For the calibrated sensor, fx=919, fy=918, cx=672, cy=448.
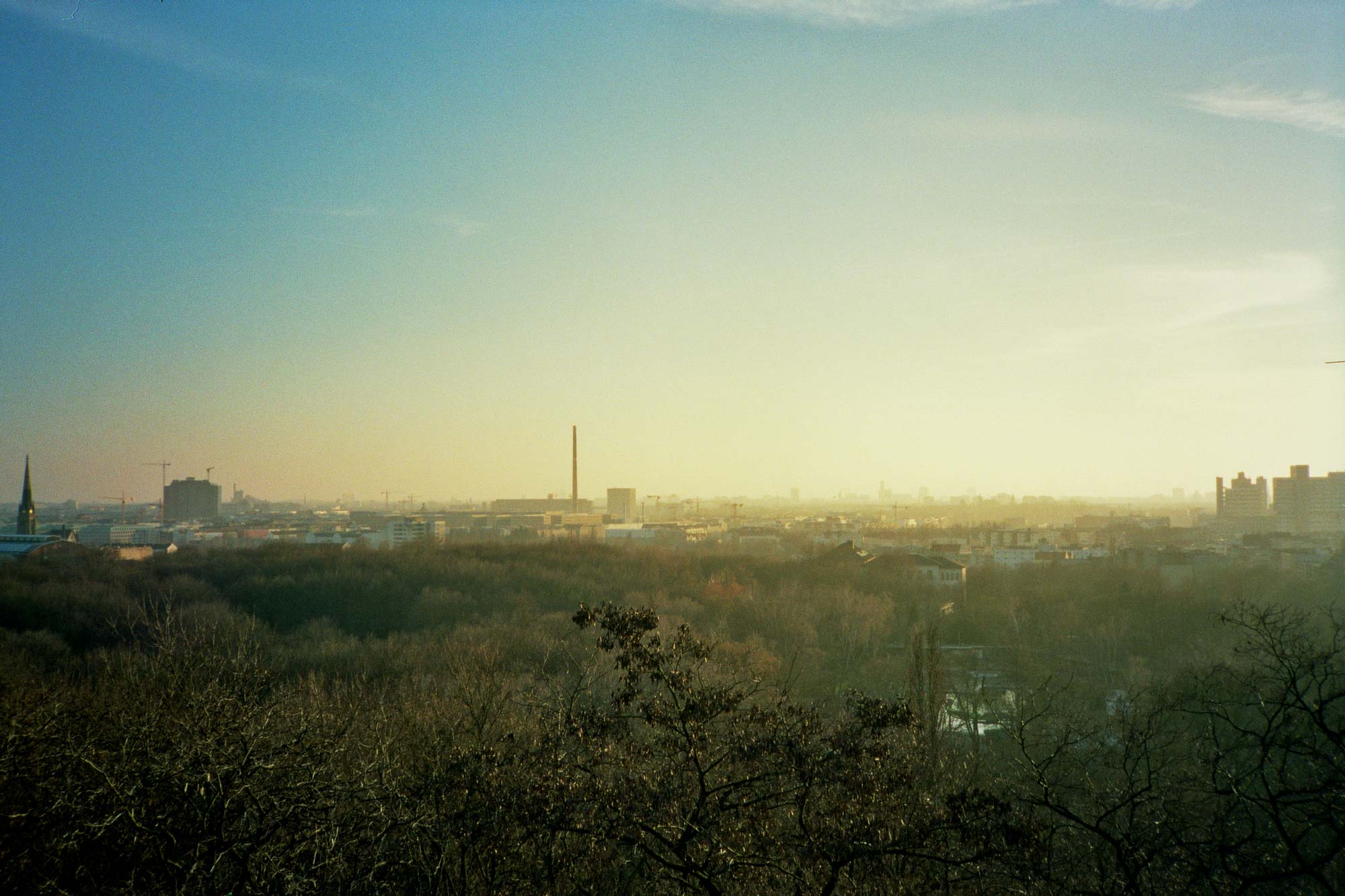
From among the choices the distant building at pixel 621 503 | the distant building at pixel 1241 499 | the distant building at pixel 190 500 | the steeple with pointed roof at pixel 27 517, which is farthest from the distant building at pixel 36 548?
the distant building at pixel 621 503

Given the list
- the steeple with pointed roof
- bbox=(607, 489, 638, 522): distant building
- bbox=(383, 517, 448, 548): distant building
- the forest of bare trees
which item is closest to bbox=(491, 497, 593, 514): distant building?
bbox=(607, 489, 638, 522): distant building

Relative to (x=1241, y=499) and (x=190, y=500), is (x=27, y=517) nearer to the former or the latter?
(x=190, y=500)

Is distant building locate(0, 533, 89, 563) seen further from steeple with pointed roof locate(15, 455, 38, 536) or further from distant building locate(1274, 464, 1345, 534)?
distant building locate(1274, 464, 1345, 534)

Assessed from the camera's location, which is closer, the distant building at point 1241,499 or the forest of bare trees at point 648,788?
the forest of bare trees at point 648,788

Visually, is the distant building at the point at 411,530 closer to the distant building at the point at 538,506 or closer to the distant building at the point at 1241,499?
the distant building at the point at 538,506

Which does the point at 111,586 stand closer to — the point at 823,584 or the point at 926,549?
the point at 823,584

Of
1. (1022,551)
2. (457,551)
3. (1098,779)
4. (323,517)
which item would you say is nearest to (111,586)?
(457,551)
